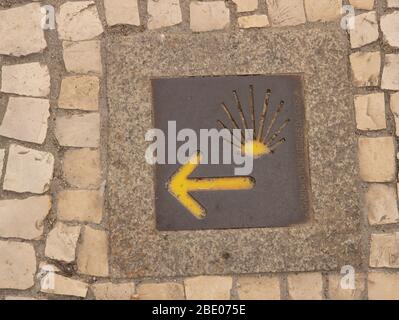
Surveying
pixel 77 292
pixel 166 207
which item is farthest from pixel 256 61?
pixel 77 292

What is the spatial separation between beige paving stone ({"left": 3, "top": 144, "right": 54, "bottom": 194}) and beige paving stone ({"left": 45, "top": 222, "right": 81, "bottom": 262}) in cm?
20

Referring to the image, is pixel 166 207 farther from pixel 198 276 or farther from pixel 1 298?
pixel 1 298

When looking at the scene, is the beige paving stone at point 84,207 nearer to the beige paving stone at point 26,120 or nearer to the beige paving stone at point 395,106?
the beige paving stone at point 26,120

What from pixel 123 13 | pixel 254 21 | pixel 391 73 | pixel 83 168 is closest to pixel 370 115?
pixel 391 73

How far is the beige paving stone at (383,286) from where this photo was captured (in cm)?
226

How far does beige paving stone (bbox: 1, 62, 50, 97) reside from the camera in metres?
2.33

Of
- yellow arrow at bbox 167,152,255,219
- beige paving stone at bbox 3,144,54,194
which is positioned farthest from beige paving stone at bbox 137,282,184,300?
beige paving stone at bbox 3,144,54,194

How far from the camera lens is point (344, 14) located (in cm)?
234

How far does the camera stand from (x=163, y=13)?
2.35 m

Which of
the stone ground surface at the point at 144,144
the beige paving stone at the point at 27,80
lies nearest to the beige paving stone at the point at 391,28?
the stone ground surface at the point at 144,144

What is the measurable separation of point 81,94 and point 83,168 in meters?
0.36

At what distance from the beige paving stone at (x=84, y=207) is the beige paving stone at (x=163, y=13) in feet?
2.81

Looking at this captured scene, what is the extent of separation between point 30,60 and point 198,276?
1.31 m

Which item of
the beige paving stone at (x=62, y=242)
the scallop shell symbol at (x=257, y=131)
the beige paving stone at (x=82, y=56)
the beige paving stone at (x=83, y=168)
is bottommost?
the beige paving stone at (x=62, y=242)
